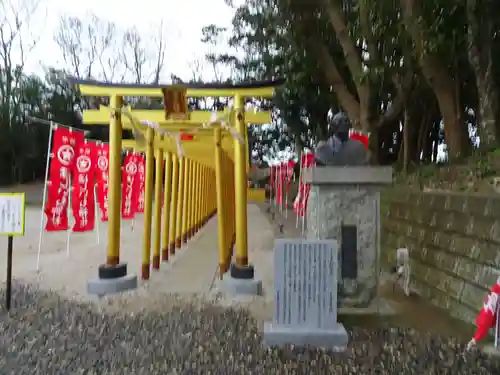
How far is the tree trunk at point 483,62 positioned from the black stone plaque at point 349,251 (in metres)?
5.67

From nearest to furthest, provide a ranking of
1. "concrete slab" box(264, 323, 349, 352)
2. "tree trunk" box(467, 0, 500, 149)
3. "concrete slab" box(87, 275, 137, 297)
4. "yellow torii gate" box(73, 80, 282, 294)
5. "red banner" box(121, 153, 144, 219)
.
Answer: "concrete slab" box(264, 323, 349, 352)
"concrete slab" box(87, 275, 137, 297)
"yellow torii gate" box(73, 80, 282, 294)
"tree trunk" box(467, 0, 500, 149)
"red banner" box(121, 153, 144, 219)

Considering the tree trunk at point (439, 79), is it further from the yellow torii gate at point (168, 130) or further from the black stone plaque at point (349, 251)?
the black stone plaque at point (349, 251)

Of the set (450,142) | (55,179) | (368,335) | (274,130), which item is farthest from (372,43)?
(274,130)

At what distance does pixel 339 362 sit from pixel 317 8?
11944 mm

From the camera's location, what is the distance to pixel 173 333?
4.43m

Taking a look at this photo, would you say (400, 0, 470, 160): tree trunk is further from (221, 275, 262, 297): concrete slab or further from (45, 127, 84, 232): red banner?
(45, 127, 84, 232): red banner

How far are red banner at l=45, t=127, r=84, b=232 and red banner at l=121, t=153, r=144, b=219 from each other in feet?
15.6

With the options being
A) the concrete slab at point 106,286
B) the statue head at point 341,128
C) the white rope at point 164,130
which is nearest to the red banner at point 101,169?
the white rope at point 164,130

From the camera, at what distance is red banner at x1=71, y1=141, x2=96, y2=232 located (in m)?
8.71

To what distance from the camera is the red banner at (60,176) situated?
779 cm

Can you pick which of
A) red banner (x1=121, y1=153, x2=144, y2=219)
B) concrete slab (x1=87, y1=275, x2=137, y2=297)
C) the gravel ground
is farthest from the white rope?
red banner (x1=121, y1=153, x2=144, y2=219)

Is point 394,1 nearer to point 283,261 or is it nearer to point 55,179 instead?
point 55,179

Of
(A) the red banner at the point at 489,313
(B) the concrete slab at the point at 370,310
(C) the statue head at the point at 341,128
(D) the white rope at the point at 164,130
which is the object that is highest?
(D) the white rope at the point at 164,130

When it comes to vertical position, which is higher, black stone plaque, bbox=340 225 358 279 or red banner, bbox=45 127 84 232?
red banner, bbox=45 127 84 232
